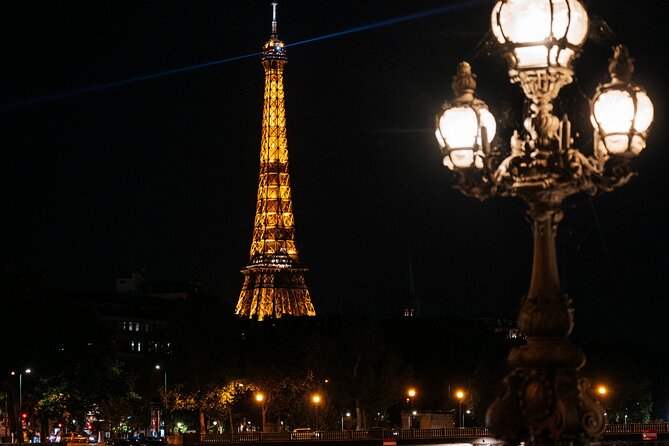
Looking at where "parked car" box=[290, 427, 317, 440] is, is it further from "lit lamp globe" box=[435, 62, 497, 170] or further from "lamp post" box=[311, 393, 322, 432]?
"lit lamp globe" box=[435, 62, 497, 170]

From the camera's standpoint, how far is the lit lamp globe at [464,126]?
56.3 feet

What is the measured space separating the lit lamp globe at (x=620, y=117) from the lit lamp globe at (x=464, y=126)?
56.5 inches

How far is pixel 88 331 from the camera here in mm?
95938

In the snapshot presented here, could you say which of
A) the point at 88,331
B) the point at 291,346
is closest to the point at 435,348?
the point at 291,346

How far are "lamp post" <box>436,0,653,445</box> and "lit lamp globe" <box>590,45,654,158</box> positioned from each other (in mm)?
12

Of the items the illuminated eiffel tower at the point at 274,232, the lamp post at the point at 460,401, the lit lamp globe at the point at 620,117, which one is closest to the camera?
the lit lamp globe at the point at 620,117

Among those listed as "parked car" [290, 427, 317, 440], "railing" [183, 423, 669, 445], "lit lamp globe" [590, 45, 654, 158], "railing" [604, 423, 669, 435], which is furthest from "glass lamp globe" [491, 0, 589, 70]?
"railing" [604, 423, 669, 435]

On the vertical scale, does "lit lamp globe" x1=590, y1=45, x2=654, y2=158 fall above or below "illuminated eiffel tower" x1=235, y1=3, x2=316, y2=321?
below

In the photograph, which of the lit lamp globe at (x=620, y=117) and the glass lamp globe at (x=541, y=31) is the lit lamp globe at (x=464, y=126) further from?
the lit lamp globe at (x=620, y=117)

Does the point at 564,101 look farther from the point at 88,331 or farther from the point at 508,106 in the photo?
the point at 88,331

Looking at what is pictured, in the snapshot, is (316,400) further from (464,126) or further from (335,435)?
(464,126)

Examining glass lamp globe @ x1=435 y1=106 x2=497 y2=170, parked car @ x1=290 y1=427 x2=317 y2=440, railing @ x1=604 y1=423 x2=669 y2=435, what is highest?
glass lamp globe @ x1=435 y1=106 x2=497 y2=170

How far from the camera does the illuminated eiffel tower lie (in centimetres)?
15138

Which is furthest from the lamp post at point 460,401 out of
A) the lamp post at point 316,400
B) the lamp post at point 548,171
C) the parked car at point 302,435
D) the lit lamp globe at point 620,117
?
the lit lamp globe at point 620,117
